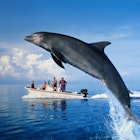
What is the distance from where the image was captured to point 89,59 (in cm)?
642

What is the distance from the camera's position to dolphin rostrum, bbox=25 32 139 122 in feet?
21.0

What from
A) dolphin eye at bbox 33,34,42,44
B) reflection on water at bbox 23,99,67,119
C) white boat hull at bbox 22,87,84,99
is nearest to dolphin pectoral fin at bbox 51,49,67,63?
dolphin eye at bbox 33,34,42,44

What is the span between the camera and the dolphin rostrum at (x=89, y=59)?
6.39 m

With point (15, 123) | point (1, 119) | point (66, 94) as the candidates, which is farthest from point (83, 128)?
point (66, 94)

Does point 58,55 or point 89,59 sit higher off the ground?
point 58,55

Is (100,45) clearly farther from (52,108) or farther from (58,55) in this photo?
(52,108)

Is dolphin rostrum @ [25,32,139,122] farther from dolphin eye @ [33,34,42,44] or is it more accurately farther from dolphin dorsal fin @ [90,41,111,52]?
dolphin eye @ [33,34,42,44]

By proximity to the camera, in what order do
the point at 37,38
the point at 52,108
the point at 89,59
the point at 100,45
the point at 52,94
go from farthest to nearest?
the point at 52,94 < the point at 52,108 < the point at 37,38 < the point at 100,45 < the point at 89,59

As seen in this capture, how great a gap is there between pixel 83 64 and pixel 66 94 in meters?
26.7

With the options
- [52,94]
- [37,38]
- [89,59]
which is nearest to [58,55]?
[89,59]

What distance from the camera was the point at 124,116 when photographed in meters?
7.07

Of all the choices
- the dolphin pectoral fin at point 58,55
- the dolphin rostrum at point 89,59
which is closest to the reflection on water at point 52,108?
the dolphin rostrum at point 89,59

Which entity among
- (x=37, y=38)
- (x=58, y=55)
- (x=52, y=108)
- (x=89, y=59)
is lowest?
(x=52, y=108)

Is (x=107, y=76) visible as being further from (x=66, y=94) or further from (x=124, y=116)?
(x=66, y=94)
